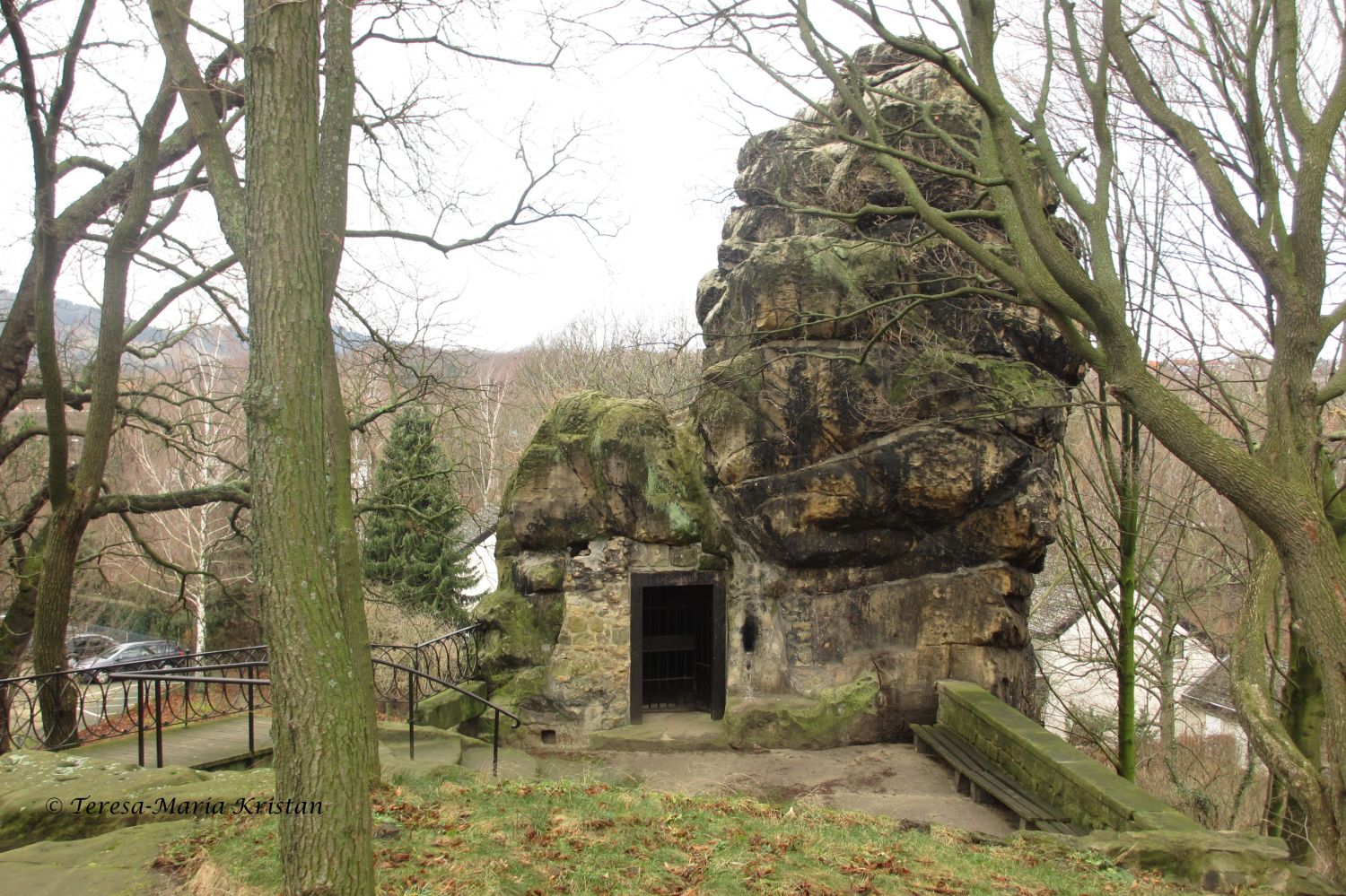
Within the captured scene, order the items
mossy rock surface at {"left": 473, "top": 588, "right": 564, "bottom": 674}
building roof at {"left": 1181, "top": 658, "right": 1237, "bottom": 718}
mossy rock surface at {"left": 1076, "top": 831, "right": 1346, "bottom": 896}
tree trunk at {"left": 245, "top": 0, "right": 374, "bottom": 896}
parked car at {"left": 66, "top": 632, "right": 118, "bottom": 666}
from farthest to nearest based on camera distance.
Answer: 1. building roof at {"left": 1181, "top": 658, "right": 1237, "bottom": 718}
2. parked car at {"left": 66, "top": 632, "right": 118, "bottom": 666}
3. mossy rock surface at {"left": 473, "top": 588, "right": 564, "bottom": 674}
4. mossy rock surface at {"left": 1076, "top": 831, "right": 1346, "bottom": 896}
5. tree trunk at {"left": 245, "top": 0, "right": 374, "bottom": 896}

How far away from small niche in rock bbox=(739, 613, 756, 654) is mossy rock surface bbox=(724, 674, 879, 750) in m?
0.85

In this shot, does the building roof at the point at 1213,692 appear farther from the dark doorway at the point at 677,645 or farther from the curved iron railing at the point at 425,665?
the curved iron railing at the point at 425,665

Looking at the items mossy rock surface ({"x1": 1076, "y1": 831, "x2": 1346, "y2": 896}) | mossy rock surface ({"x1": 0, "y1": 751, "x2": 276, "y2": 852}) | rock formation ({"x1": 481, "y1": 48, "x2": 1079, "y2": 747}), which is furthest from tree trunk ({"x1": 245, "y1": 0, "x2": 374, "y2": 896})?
rock formation ({"x1": 481, "y1": 48, "x2": 1079, "y2": 747})

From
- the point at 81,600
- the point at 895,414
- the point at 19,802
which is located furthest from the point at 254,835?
the point at 81,600

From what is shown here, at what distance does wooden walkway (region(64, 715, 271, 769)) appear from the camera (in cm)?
816

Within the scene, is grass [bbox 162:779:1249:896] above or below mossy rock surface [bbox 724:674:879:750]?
above

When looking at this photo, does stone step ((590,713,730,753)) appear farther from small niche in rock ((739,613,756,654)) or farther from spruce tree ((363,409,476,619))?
spruce tree ((363,409,476,619))

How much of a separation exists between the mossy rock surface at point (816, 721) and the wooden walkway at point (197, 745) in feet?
18.3

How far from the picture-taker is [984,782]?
29.6 feet

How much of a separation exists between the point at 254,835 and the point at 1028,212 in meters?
6.71

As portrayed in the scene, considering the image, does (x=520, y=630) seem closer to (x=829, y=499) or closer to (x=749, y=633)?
(x=749, y=633)

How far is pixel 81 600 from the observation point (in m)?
25.4

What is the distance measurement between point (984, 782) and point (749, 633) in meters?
3.78

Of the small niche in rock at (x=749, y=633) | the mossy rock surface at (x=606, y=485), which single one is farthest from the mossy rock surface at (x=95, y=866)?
the small niche in rock at (x=749, y=633)
